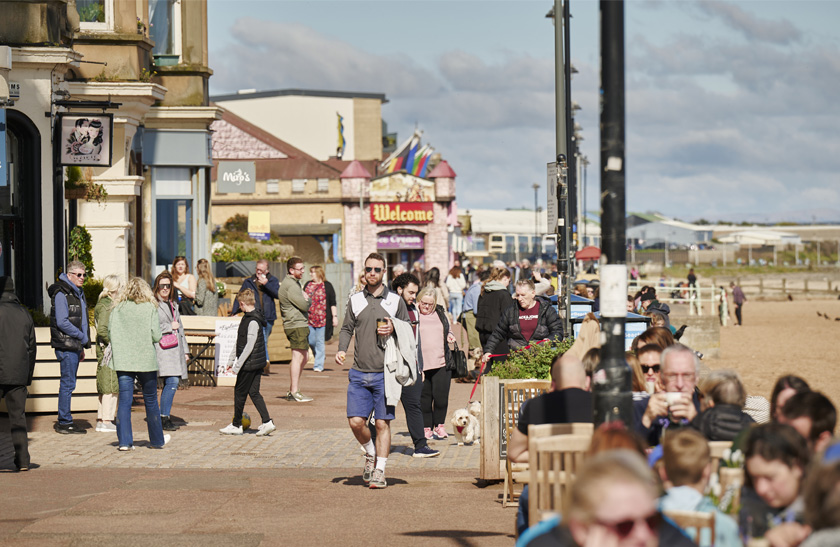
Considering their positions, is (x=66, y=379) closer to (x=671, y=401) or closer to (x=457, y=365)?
(x=457, y=365)

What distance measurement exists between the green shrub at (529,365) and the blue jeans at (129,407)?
3.97 m

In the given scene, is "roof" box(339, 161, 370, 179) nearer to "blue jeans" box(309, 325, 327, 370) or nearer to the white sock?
"blue jeans" box(309, 325, 327, 370)

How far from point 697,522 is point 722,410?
1.62 m

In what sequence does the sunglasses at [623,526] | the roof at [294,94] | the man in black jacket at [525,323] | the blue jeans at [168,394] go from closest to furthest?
the sunglasses at [623,526], the man in black jacket at [525,323], the blue jeans at [168,394], the roof at [294,94]

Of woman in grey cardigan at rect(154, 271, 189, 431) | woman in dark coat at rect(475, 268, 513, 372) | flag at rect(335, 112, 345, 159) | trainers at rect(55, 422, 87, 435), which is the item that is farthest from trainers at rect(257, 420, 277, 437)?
flag at rect(335, 112, 345, 159)

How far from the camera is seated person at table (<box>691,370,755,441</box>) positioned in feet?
18.5

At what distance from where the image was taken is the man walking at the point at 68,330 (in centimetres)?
1295

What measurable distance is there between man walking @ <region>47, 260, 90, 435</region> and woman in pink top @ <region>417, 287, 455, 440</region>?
12.4ft

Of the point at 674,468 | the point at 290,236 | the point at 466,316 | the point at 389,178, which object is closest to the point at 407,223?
the point at 389,178

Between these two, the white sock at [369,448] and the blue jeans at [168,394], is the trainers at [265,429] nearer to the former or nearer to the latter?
the blue jeans at [168,394]

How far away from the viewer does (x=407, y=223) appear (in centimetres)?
5481

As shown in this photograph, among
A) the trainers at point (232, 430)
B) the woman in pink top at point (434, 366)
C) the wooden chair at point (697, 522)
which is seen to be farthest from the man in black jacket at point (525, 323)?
the wooden chair at point (697, 522)

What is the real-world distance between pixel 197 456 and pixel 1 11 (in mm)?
7834

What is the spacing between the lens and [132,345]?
39.8 feet
